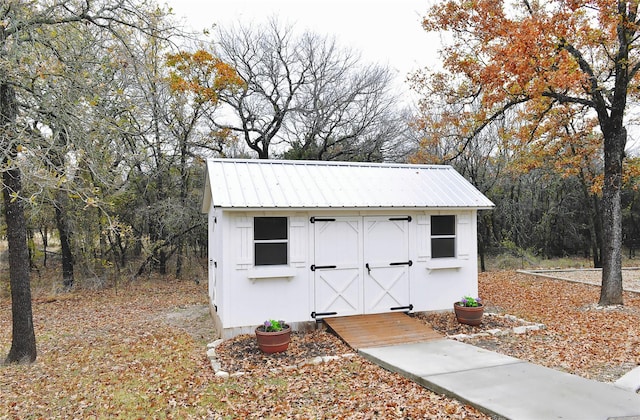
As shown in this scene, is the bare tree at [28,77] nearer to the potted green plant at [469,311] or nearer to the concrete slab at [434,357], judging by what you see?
the concrete slab at [434,357]

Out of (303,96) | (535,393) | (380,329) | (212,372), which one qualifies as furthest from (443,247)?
(303,96)

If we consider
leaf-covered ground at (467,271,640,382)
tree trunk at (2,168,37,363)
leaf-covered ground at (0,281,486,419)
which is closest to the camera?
leaf-covered ground at (0,281,486,419)

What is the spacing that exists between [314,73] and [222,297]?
460 inches

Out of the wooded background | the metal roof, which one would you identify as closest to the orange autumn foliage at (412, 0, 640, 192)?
the wooded background

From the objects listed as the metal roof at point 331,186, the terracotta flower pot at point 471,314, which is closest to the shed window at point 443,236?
the metal roof at point 331,186

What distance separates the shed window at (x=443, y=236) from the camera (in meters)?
8.71

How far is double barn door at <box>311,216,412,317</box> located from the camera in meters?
7.89

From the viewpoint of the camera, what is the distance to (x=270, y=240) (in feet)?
25.0

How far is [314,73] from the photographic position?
16.6 metres

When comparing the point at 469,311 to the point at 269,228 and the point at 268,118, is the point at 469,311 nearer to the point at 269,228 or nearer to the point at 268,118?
the point at 269,228

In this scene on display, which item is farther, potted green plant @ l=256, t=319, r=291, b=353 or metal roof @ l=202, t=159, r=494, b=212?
metal roof @ l=202, t=159, r=494, b=212

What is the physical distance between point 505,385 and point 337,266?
3.75 meters

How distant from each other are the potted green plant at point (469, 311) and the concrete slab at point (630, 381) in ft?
8.71

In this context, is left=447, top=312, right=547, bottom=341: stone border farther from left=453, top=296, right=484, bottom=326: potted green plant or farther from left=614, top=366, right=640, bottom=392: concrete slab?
left=614, top=366, right=640, bottom=392: concrete slab
